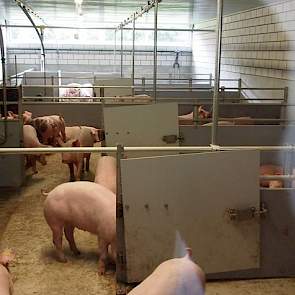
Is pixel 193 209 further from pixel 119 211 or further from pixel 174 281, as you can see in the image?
pixel 174 281

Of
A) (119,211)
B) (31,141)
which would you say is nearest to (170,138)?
(119,211)

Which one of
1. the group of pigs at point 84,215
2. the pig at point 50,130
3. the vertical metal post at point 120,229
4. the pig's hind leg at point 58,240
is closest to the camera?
the vertical metal post at point 120,229

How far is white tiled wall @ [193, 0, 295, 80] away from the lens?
576cm

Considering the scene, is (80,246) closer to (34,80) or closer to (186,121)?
(186,121)

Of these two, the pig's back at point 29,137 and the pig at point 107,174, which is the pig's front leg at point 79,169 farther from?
the pig at point 107,174

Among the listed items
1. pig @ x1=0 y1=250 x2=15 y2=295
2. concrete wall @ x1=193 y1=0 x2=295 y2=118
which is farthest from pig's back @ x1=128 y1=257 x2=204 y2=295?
concrete wall @ x1=193 y1=0 x2=295 y2=118

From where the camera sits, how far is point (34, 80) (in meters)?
9.14

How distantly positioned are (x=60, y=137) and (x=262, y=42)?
3.25 meters

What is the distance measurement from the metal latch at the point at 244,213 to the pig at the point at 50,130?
3.07 m

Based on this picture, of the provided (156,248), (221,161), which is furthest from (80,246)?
(221,161)

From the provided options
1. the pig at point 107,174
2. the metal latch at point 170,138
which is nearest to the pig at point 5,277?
the pig at point 107,174

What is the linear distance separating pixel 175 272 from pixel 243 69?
6326 millimetres

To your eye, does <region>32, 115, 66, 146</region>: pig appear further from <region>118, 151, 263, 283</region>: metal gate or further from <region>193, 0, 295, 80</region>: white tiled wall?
<region>118, 151, 263, 283</region>: metal gate

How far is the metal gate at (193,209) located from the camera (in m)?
2.37
